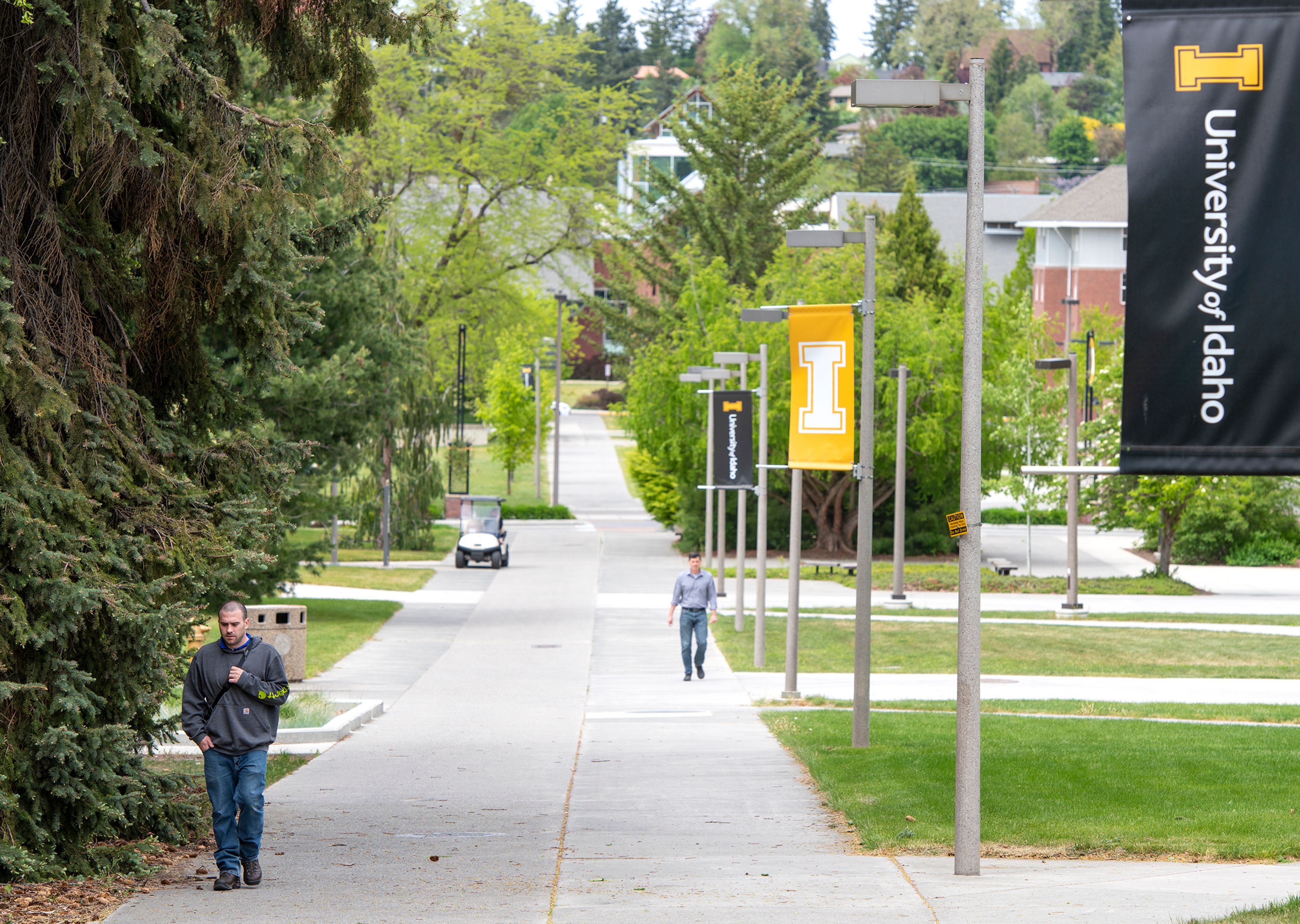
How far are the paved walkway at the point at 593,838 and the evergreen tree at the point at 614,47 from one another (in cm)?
12853

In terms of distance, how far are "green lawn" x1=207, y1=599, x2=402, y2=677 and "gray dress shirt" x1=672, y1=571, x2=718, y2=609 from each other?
5.96 m

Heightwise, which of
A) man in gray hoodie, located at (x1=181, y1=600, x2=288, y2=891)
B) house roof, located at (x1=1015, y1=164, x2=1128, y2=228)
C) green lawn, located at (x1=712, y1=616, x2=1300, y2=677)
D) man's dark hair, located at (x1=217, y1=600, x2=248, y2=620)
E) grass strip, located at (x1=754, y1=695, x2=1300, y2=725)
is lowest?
green lawn, located at (x1=712, y1=616, x2=1300, y2=677)

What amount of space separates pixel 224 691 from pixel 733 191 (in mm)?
61039

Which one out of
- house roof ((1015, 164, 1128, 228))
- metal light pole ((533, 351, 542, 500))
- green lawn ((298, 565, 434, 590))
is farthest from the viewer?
house roof ((1015, 164, 1128, 228))

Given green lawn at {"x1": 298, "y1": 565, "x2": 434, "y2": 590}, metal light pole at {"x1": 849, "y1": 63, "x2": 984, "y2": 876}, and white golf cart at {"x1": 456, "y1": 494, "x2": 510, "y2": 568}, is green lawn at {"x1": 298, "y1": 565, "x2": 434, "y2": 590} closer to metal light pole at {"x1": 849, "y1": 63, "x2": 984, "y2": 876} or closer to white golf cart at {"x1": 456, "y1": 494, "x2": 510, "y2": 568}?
white golf cart at {"x1": 456, "y1": 494, "x2": 510, "y2": 568}

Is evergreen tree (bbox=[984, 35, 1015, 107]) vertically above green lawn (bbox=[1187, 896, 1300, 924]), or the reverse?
evergreen tree (bbox=[984, 35, 1015, 107])

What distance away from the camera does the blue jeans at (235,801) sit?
31.5 ft

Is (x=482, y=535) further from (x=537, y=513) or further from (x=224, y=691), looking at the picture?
(x=224, y=691)

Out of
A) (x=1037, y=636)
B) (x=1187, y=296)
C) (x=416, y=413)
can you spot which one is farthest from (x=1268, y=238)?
(x=416, y=413)

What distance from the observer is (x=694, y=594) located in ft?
79.9

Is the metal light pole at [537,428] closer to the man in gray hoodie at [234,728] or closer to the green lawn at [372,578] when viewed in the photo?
the green lawn at [372,578]

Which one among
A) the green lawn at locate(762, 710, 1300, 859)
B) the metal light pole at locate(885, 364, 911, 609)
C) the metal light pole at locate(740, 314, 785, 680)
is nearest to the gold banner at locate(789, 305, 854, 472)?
the green lawn at locate(762, 710, 1300, 859)

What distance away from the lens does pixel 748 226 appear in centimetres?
6994

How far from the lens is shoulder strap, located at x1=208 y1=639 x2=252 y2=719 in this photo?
31.7 ft
